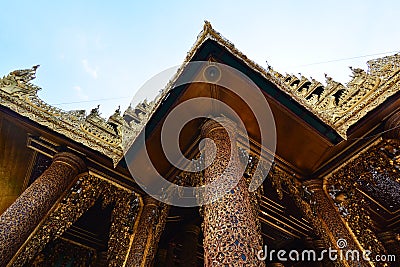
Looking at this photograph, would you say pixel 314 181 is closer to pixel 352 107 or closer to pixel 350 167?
pixel 350 167

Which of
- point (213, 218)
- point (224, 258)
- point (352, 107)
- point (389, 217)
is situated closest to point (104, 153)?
point (213, 218)

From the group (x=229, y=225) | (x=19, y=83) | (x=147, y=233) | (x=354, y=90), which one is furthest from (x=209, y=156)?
(x=19, y=83)

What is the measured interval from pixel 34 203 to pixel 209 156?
2007 mm

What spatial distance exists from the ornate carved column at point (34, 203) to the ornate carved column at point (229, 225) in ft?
6.43

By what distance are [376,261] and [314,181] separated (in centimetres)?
118

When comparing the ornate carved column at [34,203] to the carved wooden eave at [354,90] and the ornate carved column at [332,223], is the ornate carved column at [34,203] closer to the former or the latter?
the carved wooden eave at [354,90]

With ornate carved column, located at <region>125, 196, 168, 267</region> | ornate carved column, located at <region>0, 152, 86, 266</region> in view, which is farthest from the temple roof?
ornate carved column, located at <region>125, 196, 168, 267</region>

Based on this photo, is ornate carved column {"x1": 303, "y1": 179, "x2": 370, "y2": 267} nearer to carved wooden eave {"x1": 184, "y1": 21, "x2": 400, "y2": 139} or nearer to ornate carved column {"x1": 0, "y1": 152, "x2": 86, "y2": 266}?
carved wooden eave {"x1": 184, "y1": 21, "x2": 400, "y2": 139}

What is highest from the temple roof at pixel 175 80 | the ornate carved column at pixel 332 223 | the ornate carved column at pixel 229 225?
the temple roof at pixel 175 80

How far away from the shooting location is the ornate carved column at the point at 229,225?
1.80m

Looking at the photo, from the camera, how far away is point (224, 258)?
5.85 ft

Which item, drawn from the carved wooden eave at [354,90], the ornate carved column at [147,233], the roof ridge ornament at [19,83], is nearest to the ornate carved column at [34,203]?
the roof ridge ornament at [19,83]

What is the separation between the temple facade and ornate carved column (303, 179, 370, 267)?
1cm

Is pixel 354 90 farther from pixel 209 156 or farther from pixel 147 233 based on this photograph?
pixel 147 233
